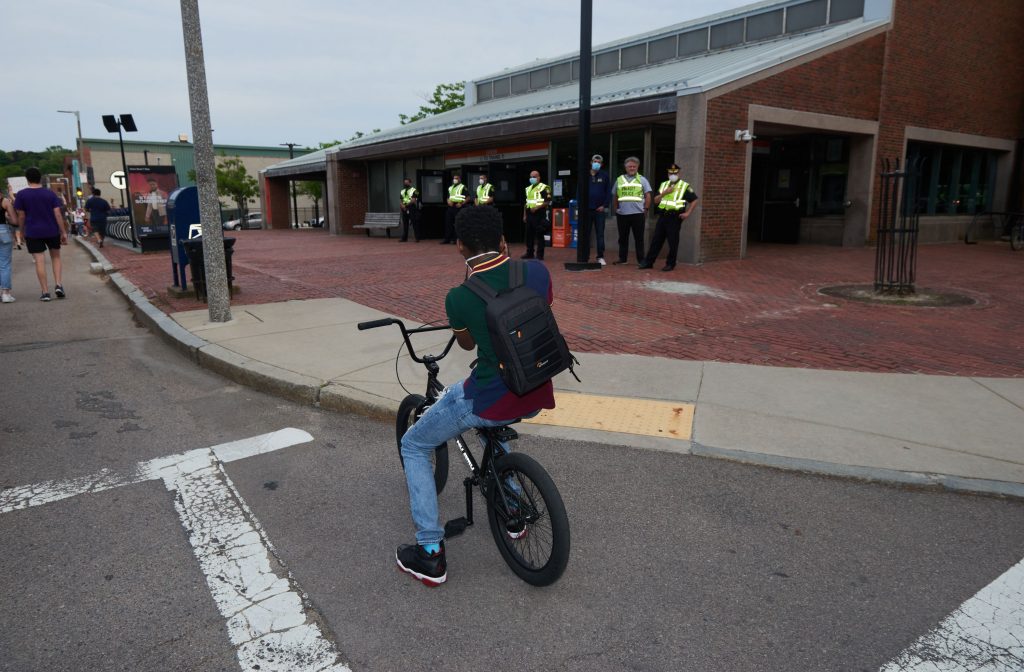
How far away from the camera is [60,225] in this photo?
1142 cm

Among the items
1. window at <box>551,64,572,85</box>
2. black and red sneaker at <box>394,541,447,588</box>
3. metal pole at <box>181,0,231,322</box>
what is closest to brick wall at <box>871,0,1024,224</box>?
window at <box>551,64,572,85</box>

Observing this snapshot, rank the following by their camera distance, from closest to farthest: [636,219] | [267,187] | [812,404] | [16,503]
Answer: [16,503], [812,404], [636,219], [267,187]

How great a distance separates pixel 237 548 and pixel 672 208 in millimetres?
10291

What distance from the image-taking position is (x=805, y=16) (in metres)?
18.3

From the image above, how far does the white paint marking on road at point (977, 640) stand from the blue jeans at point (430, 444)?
72.9 inches

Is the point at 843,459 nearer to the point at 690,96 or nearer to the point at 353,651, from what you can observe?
the point at 353,651

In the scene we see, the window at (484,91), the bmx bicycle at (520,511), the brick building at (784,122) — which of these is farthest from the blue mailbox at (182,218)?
the window at (484,91)

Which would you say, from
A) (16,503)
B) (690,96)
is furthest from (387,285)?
(16,503)

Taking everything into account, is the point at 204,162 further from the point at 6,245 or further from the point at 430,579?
the point at 430,579

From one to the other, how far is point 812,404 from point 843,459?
1064 mm

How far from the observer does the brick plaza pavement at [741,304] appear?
703 centimetres

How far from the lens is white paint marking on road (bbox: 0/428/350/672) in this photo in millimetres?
2760

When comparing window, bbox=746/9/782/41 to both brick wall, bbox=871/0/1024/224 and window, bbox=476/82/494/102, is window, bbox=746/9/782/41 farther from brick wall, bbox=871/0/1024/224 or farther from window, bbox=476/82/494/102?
window, bbox=476/82/494/102

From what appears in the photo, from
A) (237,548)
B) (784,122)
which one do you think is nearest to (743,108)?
(784,122)
